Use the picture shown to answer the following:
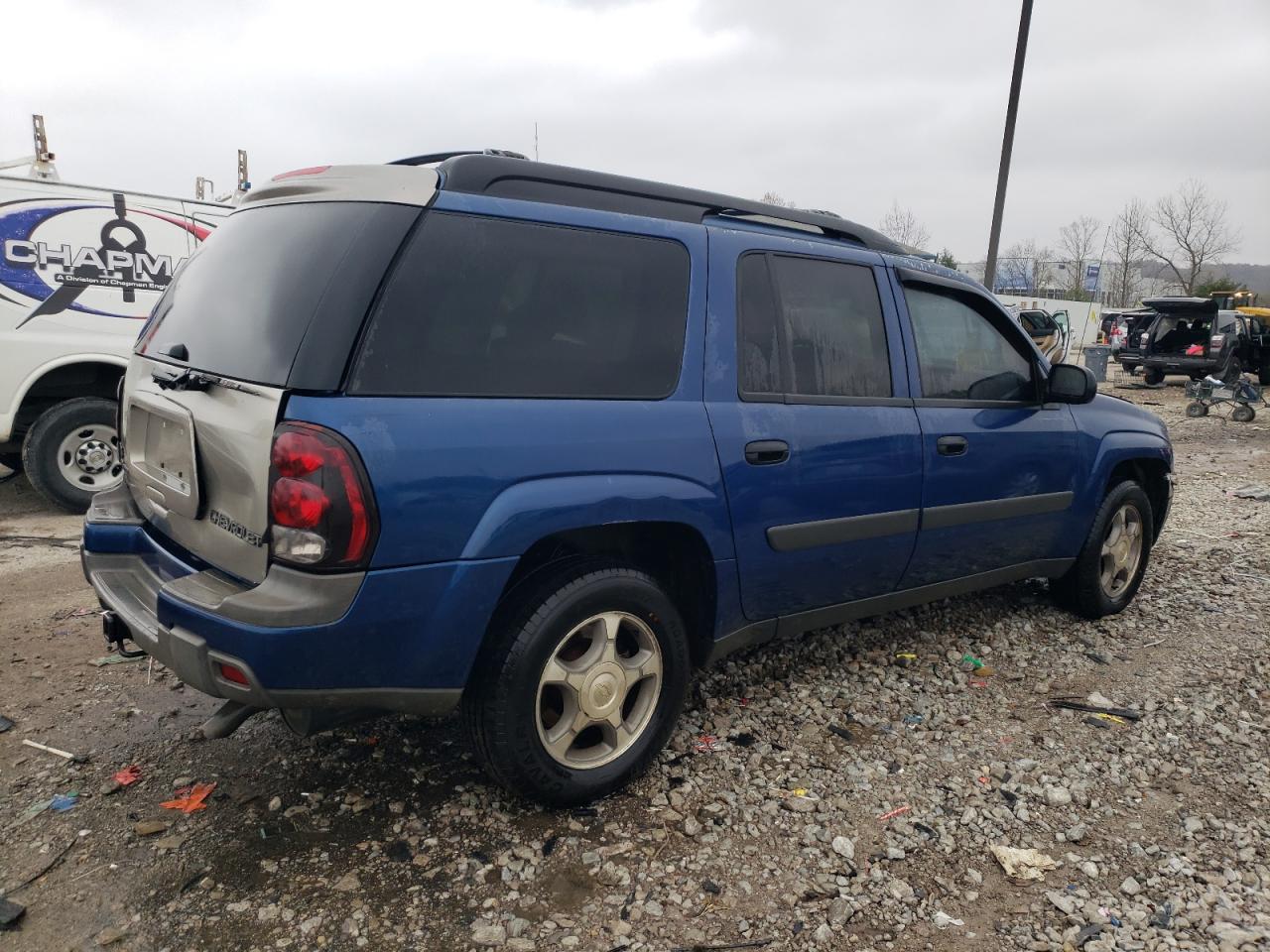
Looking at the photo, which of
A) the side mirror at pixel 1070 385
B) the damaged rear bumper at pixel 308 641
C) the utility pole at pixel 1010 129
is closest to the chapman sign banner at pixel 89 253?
the damaged rear bumper at pixel 308 641

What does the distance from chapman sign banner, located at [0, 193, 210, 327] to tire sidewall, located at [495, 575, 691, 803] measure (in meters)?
5.63

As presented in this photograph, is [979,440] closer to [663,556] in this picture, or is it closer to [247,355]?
[663,556]

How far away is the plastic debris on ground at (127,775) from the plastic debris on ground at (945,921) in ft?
8.24

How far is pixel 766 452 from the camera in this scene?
2.88 metres

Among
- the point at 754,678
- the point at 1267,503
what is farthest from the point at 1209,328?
the point at 754,678

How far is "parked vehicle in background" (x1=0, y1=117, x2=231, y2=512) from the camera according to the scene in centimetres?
600

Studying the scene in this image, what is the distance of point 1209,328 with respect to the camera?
1984cm

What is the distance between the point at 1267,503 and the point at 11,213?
10.6 m

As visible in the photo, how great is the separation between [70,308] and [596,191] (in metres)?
5.35

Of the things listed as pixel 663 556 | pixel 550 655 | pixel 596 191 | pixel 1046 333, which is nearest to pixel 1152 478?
pixel 663 556

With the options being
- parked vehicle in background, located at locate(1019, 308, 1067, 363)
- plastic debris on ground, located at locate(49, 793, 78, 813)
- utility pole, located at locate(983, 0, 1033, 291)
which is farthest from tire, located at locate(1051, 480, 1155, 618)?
parked vehicle in background, located at locate(1019, 308, 1067, 363)

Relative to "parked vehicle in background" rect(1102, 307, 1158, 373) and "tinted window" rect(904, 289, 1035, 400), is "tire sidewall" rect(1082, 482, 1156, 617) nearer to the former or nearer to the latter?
"tinted window" rect(904, 289, 1035, 400)

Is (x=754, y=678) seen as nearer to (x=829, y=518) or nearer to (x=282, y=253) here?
(x=829, y=518)

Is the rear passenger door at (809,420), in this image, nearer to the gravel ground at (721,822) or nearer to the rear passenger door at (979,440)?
the rear passenger door at (979,440)
